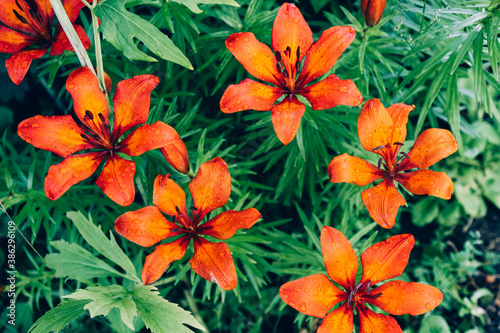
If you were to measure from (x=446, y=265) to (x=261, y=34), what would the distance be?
1869 mm

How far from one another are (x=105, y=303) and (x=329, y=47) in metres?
1.13

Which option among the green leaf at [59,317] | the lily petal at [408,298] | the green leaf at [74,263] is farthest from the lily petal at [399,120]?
the green leaf at [59,317]

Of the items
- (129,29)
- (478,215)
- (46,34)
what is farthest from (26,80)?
(478,215)

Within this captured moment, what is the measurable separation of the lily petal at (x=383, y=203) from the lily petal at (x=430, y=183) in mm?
69

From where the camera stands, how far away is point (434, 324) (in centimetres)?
246

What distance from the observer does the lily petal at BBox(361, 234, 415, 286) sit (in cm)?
145

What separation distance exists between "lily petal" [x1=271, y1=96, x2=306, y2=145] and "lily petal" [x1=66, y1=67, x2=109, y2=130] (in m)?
0.58

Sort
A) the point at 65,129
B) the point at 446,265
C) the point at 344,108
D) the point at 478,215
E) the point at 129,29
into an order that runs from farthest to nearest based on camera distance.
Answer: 1. the point at 478,215
2. the point at 446,265
3. the point at 344,108
4. the point at 65,129
5. the point at 129,29

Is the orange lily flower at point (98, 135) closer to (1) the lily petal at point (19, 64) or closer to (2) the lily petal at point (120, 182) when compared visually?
(2) the lily petal at point (120, 182)

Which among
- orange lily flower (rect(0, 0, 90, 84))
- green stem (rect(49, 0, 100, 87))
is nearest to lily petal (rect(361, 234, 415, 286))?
green stem (rect(49, 0, 100, 87))

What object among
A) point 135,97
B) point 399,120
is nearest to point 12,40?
point 135,97

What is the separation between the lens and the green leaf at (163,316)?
4.14 feet

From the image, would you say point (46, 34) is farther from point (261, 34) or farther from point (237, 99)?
point (261, 34)

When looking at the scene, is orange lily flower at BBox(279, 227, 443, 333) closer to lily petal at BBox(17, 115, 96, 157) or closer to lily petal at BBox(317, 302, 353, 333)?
lily petal at BBox(317, 302, 353, 333)
